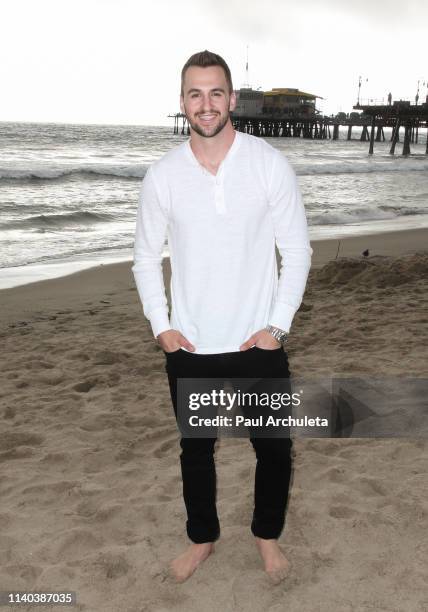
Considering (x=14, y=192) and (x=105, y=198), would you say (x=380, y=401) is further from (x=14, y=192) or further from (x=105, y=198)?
(x=14, y=192)

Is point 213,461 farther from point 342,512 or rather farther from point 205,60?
point 205,60

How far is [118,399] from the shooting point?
450 cm

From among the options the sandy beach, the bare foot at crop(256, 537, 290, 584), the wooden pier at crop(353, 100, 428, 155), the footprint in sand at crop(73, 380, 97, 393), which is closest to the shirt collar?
the bare foot at crop(256, 537, 290, 584)

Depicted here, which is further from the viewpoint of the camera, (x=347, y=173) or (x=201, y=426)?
(x=347, y=173)

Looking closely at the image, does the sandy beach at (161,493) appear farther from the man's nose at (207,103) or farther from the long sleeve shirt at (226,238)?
the man's nose at (207,103)

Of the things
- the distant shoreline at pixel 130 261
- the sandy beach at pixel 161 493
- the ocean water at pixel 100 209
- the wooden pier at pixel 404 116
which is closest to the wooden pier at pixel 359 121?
the wooden pier at pixel 404 116

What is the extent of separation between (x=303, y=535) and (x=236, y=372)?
1063 mm

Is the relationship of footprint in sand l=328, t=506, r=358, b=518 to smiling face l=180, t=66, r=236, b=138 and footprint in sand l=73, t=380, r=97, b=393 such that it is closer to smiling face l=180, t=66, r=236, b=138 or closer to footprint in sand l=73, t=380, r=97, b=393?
smiling face l=180, t=66, r=236, b=138

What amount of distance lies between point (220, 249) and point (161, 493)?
64.4 inches

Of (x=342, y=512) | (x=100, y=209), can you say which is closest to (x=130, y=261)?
(x=342, y=512)

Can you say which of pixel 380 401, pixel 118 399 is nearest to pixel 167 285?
pixel 118 399

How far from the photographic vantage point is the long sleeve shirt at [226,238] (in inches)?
86.8

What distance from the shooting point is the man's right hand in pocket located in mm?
2291

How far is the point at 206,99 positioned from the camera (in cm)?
215
